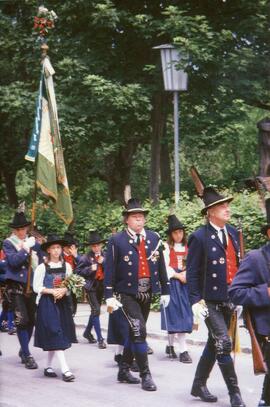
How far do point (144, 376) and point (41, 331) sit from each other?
62.1 inches

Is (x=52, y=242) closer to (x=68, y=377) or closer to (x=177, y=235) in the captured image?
(x=68, y=377)

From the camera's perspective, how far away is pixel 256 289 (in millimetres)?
6090

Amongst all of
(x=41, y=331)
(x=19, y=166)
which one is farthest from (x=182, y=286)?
(x=19, y=166)

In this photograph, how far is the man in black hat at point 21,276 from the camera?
10461 mm

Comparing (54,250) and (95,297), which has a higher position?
(54,250)

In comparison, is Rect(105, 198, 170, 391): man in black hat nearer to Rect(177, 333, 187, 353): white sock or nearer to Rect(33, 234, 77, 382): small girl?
Rect(33, 234, 77, 382): small girl

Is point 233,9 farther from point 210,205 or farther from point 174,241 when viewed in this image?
point 210,205

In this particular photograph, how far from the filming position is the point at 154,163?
23531 mm

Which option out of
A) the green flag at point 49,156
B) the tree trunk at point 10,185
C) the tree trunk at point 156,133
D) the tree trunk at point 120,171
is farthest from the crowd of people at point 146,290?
the tree trunk at point 10,185

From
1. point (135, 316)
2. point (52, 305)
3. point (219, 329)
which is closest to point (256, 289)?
point (219, 329)

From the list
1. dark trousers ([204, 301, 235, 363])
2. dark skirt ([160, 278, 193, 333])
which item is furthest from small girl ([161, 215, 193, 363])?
dark trousers ([204, 301, 235, 363])

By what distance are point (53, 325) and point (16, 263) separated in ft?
4.87

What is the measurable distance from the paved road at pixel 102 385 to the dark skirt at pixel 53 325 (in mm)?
408

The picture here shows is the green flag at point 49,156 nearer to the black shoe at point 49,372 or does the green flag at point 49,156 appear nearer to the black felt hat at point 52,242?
the black felt hat at point 52,242
